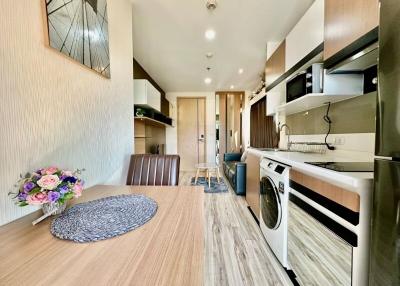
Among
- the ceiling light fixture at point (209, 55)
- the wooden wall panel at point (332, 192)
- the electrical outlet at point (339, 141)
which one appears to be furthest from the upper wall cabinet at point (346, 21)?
the ceiling light fixture at point (209, 55)

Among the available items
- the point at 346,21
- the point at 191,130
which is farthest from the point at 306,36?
the point at 191,130

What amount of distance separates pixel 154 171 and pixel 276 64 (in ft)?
7.26

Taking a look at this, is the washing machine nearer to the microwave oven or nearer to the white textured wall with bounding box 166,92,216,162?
the microwave oven

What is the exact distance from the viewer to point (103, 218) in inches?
33.9

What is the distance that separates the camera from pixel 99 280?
500 mm

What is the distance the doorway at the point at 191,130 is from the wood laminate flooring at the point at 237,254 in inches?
141

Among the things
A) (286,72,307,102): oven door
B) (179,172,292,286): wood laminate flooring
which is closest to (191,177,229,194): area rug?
(179,172,292,286): wood laminate flooring

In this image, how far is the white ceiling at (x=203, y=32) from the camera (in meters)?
2.14

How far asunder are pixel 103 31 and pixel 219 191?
3.25 m

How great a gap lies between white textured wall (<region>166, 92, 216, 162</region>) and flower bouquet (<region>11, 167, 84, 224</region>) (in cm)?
527

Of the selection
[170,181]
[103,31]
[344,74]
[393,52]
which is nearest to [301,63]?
[344,74]

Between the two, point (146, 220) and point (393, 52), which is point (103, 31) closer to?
point (146, 220)

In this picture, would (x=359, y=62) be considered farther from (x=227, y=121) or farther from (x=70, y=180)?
(x=227, y=121)

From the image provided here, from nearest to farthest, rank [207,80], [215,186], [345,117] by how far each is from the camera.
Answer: [345,117] → [215,186] → [207,80]
